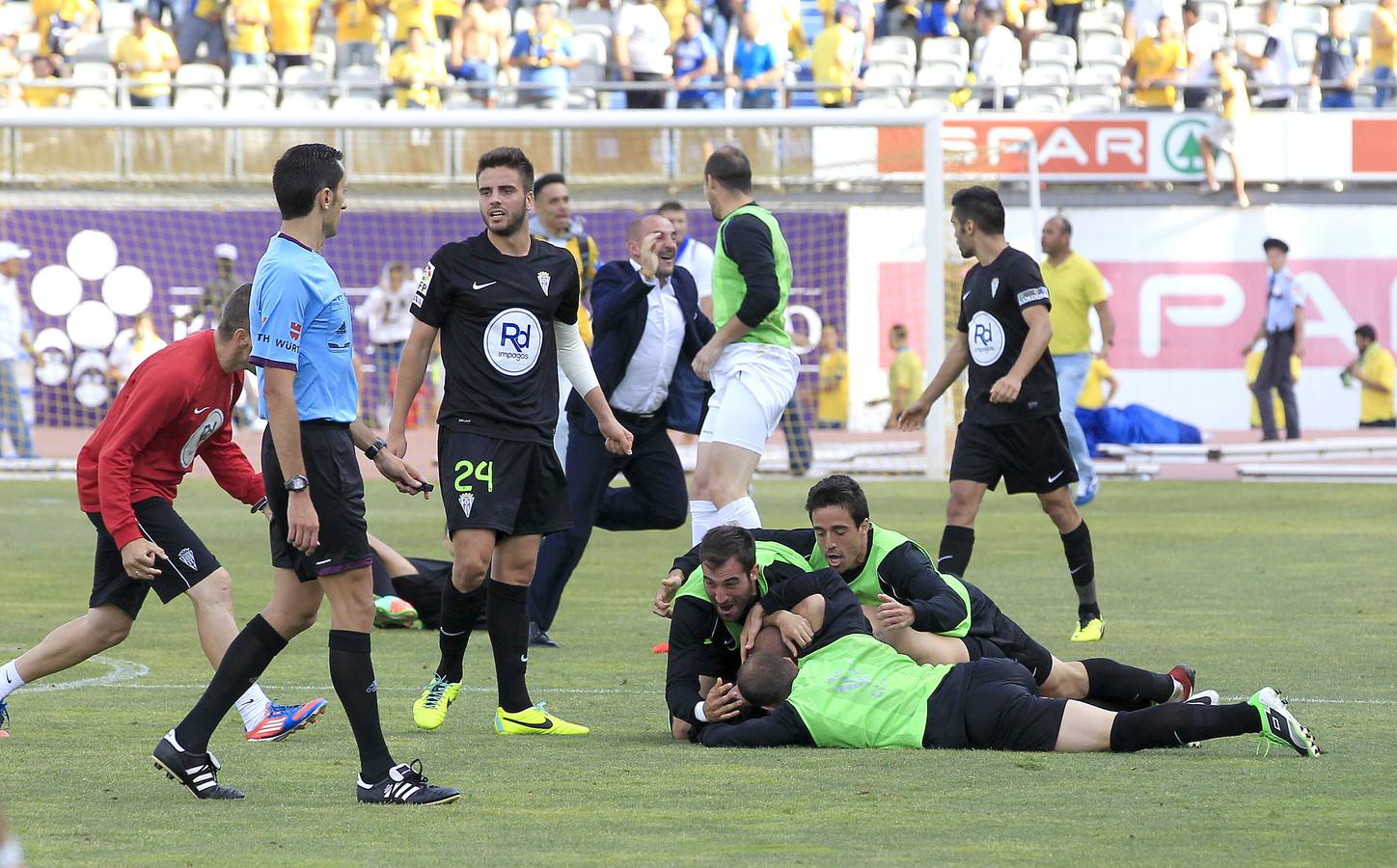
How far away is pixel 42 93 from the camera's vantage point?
25.6 meters

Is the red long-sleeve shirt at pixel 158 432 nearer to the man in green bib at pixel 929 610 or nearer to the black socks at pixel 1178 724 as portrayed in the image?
the man in green bib at pixel 929 610

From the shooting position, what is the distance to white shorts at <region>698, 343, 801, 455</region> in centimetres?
883

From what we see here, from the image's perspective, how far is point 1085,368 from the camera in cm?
1562

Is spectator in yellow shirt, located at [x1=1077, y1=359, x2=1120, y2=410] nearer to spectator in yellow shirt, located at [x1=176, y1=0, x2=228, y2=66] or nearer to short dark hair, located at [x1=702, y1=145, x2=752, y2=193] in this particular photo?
spectator in yellow shirt, located at [x1=176, y1=0, x2=228, y2=66]

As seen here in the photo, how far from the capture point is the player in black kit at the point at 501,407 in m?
6.67

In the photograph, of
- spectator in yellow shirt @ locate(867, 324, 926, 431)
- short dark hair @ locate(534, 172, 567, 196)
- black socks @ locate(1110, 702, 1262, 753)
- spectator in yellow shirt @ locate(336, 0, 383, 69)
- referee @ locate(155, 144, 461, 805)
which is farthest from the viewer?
spectator in yellow shirt @ locate(336, 0, 383, 69)

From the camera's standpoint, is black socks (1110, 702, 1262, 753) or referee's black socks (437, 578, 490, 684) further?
referee's black socks (437, 578, 490, 684)

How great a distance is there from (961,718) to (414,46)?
21.4 m

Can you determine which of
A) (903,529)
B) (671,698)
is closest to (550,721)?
(671,698)

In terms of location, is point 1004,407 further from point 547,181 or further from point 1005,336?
point 547,181

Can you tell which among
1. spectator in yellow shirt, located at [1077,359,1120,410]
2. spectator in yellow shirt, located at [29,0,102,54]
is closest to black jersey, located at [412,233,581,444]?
spectator in yellow shirt, located at [1077,359,1120,410]

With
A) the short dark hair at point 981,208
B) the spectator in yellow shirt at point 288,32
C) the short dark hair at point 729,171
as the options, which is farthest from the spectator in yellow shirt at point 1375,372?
the short dark hair at point 729,171

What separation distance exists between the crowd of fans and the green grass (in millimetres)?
15983

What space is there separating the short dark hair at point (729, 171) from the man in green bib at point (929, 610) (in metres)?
2.37
